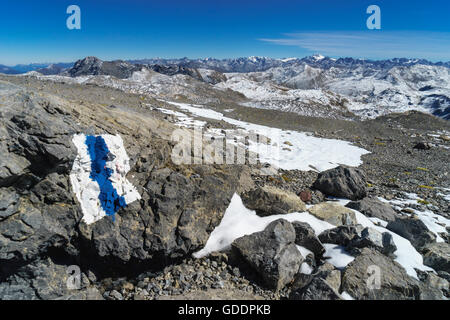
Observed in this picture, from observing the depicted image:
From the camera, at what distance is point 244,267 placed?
305 inches

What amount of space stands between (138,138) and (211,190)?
11.7 ft

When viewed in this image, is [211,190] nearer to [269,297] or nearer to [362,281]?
[269,297]

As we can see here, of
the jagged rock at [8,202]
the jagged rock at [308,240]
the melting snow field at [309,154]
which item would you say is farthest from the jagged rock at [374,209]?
the jagged rock at [8,202]

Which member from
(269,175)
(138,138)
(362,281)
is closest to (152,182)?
(138,138)

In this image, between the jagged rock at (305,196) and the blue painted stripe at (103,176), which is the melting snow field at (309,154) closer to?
the jagged rock at (305,196)

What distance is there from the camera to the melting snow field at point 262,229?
7.91 m

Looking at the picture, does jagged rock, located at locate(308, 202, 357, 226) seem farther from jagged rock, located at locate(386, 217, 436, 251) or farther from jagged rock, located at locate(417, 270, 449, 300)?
jagged rock, located at locate(417, 270, 449, 300)

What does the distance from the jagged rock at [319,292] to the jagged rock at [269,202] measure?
3.57m

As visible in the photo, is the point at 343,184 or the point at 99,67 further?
the point at 99,67

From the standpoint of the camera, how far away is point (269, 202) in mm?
9805

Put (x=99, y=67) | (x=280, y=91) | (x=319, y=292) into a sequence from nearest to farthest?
(x=319, y=292)
(x=280, y=91)
(x=99, y=67)

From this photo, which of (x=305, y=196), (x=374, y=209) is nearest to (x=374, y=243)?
(x=374, y=209)

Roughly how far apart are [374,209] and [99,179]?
40.0ft

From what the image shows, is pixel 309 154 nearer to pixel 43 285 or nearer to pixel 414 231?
pixel 414 231
